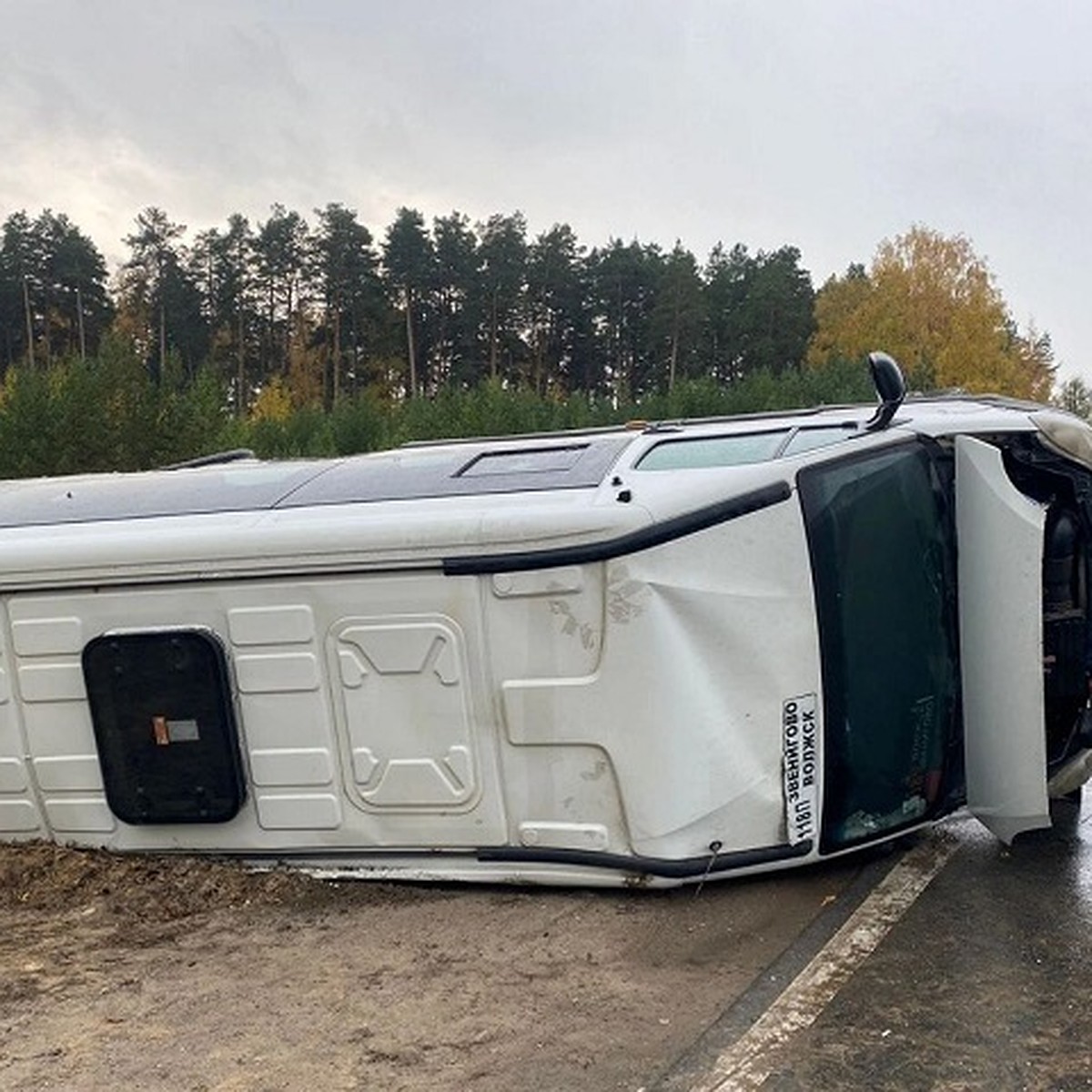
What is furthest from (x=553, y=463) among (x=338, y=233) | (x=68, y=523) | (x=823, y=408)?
(x=338, y=233)

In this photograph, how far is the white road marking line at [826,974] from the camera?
3.28 metres

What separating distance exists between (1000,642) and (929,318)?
5390 cm

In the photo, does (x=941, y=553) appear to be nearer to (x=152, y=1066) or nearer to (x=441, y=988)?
(x=441, y=988)

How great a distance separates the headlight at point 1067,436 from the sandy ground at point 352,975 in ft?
6.56

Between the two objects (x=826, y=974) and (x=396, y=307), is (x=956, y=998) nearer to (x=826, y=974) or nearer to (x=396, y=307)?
(x=826, y=974)

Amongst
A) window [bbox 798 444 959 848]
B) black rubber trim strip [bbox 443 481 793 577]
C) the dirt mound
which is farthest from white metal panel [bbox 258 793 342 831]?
window [bbox 798 444 959 848]

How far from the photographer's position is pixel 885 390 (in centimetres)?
490

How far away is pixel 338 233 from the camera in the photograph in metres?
56.3

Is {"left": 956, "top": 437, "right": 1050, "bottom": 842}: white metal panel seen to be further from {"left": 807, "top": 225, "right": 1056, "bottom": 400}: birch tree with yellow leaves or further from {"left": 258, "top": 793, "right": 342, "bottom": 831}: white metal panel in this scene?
{"left": 807, "top": 225, "right": 1056, "bottom": 400}: birch tree with yellow leaves

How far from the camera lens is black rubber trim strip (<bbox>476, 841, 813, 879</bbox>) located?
4512 millimetres

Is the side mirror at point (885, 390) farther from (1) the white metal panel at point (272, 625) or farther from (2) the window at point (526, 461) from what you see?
(1) the white metal panel at point (272, 625)

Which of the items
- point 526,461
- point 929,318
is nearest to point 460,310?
point 929,318

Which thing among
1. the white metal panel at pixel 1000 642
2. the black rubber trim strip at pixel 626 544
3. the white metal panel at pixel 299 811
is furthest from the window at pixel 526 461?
the white metal panel at pixel 1000 642

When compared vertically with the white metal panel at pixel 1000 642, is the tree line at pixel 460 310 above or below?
above
